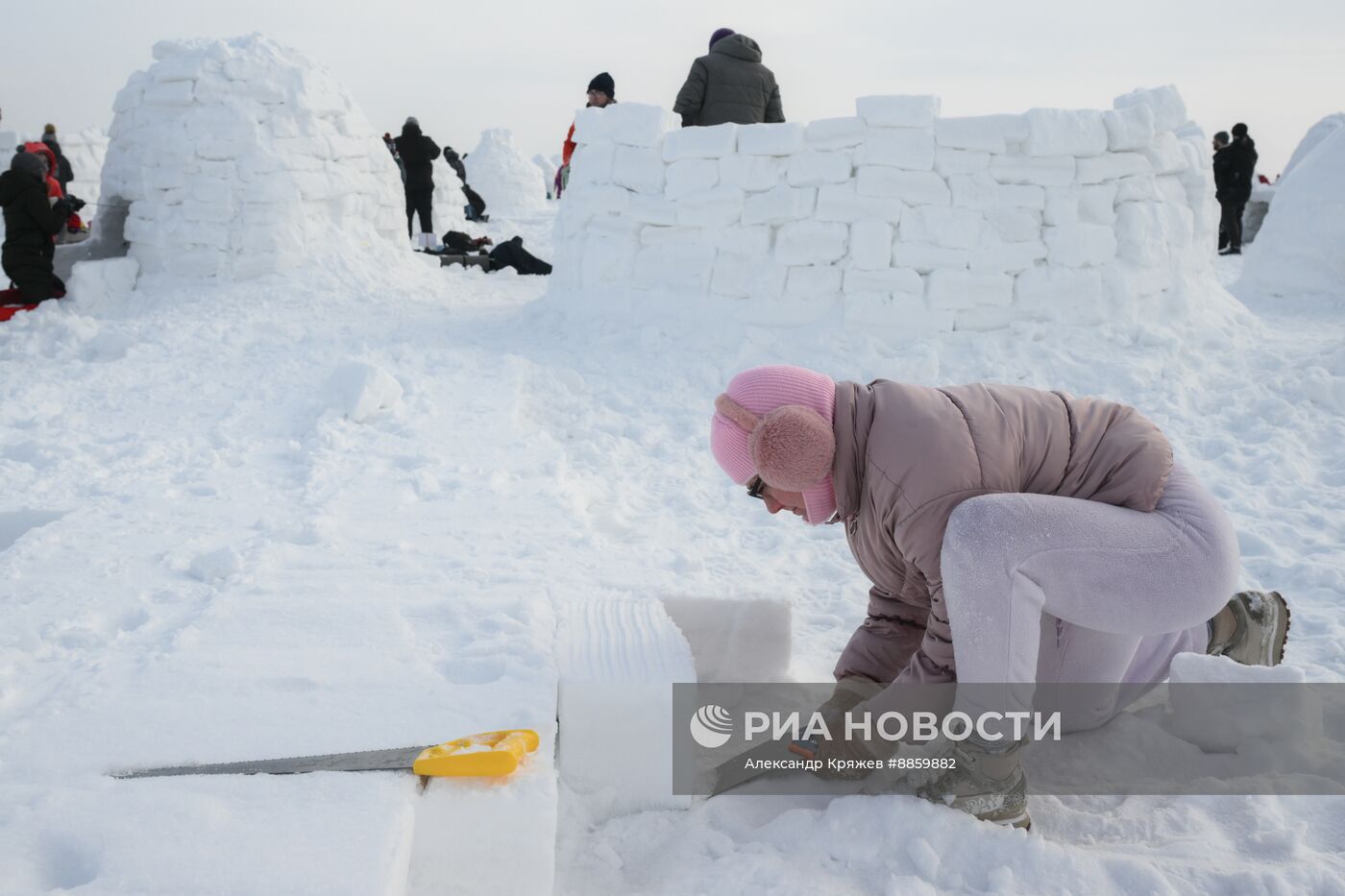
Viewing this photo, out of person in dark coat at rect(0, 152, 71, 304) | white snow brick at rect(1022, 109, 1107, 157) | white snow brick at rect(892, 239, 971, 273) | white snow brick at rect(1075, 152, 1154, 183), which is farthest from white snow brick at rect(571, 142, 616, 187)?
person in dark coat at rect(0, 152, 71, 304)

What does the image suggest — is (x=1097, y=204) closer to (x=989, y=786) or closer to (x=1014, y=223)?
(x=1014, y=223)

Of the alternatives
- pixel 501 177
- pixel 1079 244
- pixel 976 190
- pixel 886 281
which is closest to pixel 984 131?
pixel 976 190

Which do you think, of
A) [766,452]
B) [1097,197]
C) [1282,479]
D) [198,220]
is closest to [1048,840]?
[766,452]

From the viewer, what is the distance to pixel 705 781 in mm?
2117

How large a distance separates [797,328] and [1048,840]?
14.3 feet

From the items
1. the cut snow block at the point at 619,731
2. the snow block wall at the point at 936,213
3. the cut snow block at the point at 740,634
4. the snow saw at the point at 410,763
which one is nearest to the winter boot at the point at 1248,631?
the cut snow block at the point at 740,634

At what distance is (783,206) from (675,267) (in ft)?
2.49

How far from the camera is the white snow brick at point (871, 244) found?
5754 mm

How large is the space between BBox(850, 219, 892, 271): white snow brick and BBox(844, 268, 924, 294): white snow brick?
38mm

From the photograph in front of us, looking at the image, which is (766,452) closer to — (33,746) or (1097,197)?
(33,746)

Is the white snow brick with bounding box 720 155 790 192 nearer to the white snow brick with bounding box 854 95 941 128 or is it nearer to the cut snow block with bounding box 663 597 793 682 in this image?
the white snow brick with bounding box 854 95 941 128

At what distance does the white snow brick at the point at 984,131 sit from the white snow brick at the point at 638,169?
5.45 ft

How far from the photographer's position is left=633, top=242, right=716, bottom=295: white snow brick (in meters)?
6.09

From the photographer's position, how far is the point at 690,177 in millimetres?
6062
